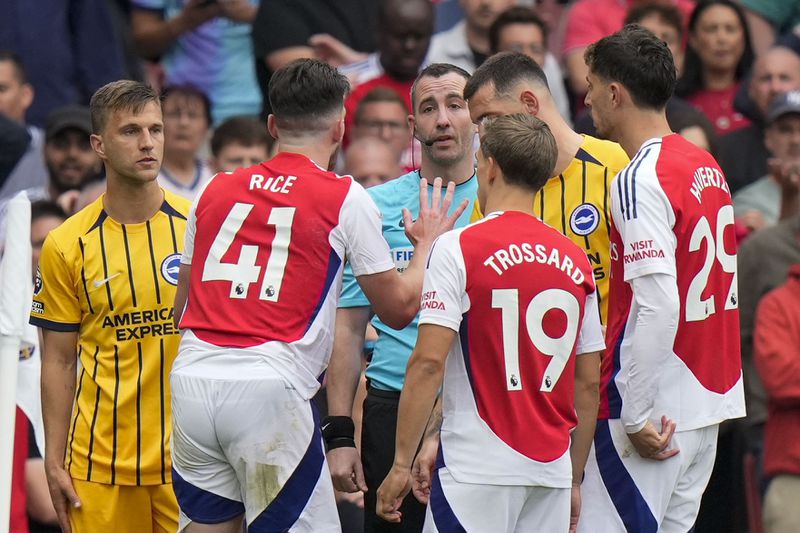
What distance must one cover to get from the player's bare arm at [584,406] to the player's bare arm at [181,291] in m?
1.63

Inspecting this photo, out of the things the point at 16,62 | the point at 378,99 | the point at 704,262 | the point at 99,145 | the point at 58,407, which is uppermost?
the point at 16,62

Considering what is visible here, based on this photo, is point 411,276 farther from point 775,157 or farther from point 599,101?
point 775,157

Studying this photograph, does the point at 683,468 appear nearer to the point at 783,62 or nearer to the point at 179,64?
the point at 783,62

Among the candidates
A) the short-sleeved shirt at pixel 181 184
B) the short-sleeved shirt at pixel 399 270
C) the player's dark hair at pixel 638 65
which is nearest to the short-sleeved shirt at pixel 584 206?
the player's dark hair at pixel 638 65

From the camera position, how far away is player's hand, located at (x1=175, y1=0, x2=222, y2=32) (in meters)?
11.4

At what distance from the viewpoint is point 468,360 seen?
18.0ft

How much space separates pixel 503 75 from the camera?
625 centimetres

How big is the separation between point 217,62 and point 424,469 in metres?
6.52

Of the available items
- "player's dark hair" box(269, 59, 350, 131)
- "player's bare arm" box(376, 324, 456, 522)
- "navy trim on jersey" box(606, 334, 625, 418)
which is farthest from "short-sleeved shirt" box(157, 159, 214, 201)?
"player's bare arm" box(376, 324, 456, 522)

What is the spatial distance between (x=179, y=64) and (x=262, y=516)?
6.49m

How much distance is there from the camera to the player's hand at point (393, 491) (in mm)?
5566

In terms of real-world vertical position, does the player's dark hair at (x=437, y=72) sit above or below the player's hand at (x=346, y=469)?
above

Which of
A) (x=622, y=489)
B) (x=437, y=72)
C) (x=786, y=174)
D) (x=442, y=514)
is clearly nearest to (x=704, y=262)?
(x=622, y=489)

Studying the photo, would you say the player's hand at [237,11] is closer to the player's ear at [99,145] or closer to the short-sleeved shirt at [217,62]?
the short-sleeved shirt at [217,62]
